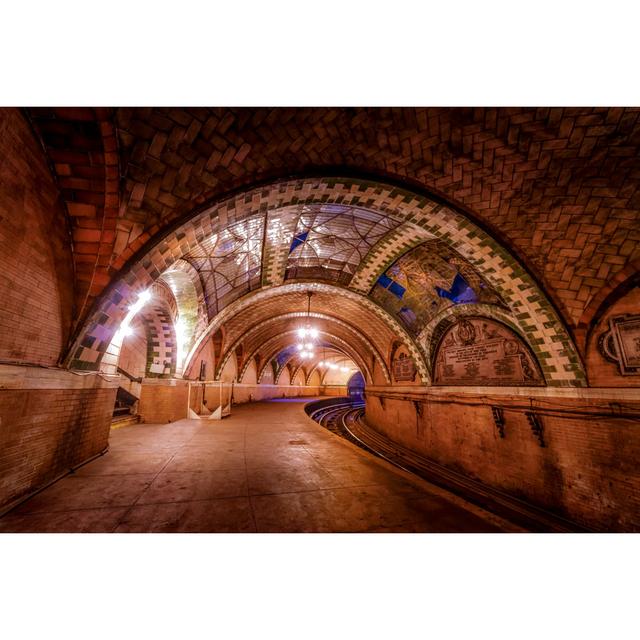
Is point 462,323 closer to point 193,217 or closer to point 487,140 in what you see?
point 487,140

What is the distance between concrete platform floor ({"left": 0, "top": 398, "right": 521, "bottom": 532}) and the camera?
8.91 feet

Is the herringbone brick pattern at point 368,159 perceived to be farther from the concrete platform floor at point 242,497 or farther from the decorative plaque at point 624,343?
the concrete platform floor at point 242,497

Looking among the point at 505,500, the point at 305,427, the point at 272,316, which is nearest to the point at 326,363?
the point at 272,316

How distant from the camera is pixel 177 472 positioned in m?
4.21

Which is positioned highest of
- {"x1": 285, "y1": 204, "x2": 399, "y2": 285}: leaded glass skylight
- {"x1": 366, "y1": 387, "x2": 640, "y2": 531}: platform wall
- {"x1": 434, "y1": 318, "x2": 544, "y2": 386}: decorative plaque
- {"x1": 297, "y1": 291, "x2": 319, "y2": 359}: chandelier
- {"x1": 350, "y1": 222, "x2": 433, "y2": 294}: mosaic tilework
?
{"x1": 285, "y1": 204, "x2": 399, "y2": 285}: leaded glass skylight

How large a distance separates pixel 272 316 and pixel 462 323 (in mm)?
9719

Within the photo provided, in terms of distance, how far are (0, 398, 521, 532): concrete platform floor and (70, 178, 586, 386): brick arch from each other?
1.89 m

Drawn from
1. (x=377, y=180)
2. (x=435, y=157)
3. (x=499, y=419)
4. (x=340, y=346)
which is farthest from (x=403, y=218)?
(x=340, y=346)

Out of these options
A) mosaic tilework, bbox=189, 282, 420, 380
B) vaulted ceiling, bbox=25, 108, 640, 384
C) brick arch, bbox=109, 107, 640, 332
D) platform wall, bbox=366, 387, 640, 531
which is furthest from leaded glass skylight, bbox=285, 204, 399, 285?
platform wall, bbox=366, 387, 640, 531

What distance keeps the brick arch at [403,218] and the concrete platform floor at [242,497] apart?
1886mm

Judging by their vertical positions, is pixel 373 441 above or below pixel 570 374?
below

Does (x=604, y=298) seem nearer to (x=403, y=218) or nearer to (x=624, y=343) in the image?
(x=624, y=343)

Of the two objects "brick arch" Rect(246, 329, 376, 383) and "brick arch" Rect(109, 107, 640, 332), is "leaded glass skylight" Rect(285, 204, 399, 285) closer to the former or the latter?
"brick arch" Rect(109, 107, 640, 332)

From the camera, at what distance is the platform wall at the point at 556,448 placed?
183 inches
